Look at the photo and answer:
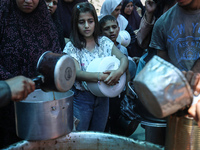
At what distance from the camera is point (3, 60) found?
1855 mm

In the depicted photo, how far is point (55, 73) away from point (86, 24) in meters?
1.19

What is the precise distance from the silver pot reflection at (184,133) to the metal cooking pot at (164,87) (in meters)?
0.15

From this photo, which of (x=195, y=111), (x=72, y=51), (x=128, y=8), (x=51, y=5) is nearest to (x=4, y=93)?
(x=195, y=111)

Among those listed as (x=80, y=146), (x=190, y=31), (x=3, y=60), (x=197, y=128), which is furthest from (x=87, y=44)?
(x=197, y=128)

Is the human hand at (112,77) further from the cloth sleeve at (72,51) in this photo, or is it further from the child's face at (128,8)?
the child's face at (128,8)

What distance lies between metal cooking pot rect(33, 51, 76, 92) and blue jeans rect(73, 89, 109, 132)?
37.9 inches

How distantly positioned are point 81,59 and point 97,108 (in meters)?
0.48

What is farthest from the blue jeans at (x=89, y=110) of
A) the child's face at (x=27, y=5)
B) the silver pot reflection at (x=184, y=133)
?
the silver pot reflection at (x=184, y=133)

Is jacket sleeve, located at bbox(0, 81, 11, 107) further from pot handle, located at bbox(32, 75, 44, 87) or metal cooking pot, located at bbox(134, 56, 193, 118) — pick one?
metal cooking pot, located at bbox(134, 56, 193, 118)

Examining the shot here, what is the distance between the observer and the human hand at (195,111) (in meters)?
0.86

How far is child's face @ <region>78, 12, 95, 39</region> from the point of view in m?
2.29

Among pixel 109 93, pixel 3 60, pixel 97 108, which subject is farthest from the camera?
pixel 97 108

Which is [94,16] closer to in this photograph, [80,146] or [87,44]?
[87,44]

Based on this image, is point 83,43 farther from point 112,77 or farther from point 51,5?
point 51,5
